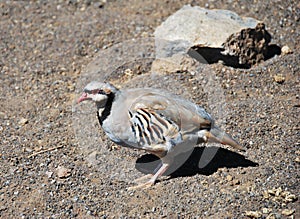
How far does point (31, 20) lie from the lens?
32.4ft

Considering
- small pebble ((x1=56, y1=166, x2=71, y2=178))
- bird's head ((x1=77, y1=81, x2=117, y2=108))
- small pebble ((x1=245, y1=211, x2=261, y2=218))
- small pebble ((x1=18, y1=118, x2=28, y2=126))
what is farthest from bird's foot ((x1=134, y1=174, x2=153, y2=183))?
small pebble ((x1=18, y1=118, x2=28, y2=126))

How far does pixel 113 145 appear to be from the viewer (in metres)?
7.14

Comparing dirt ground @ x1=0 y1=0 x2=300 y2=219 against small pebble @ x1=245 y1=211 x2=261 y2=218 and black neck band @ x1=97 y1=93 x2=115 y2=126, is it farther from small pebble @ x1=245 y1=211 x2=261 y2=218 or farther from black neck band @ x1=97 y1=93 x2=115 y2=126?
black neck band @ x1=97 y1=93 x2=115 y2=126

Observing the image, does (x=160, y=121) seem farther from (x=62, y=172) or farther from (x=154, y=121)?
(x=62, y=172)

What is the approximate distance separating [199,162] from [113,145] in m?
1.22

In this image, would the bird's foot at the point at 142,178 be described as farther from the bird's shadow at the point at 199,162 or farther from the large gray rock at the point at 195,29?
the large gray rock at the point at 195,29

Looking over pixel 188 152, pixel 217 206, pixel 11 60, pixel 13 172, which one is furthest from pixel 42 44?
pixel 217 206

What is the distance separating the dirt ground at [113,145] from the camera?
6156 millimetres

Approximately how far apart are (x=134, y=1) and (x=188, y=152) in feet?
13.9

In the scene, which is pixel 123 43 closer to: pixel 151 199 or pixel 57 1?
pixel 57 1

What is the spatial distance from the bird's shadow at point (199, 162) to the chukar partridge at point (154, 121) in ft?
0.92

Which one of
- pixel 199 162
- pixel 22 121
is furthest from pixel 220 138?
pixel 22 121

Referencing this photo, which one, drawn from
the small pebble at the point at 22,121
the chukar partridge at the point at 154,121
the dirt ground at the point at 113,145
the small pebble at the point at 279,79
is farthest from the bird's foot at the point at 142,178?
the small pebble at the point at 279,79

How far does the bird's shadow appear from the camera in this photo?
21.5 feet
